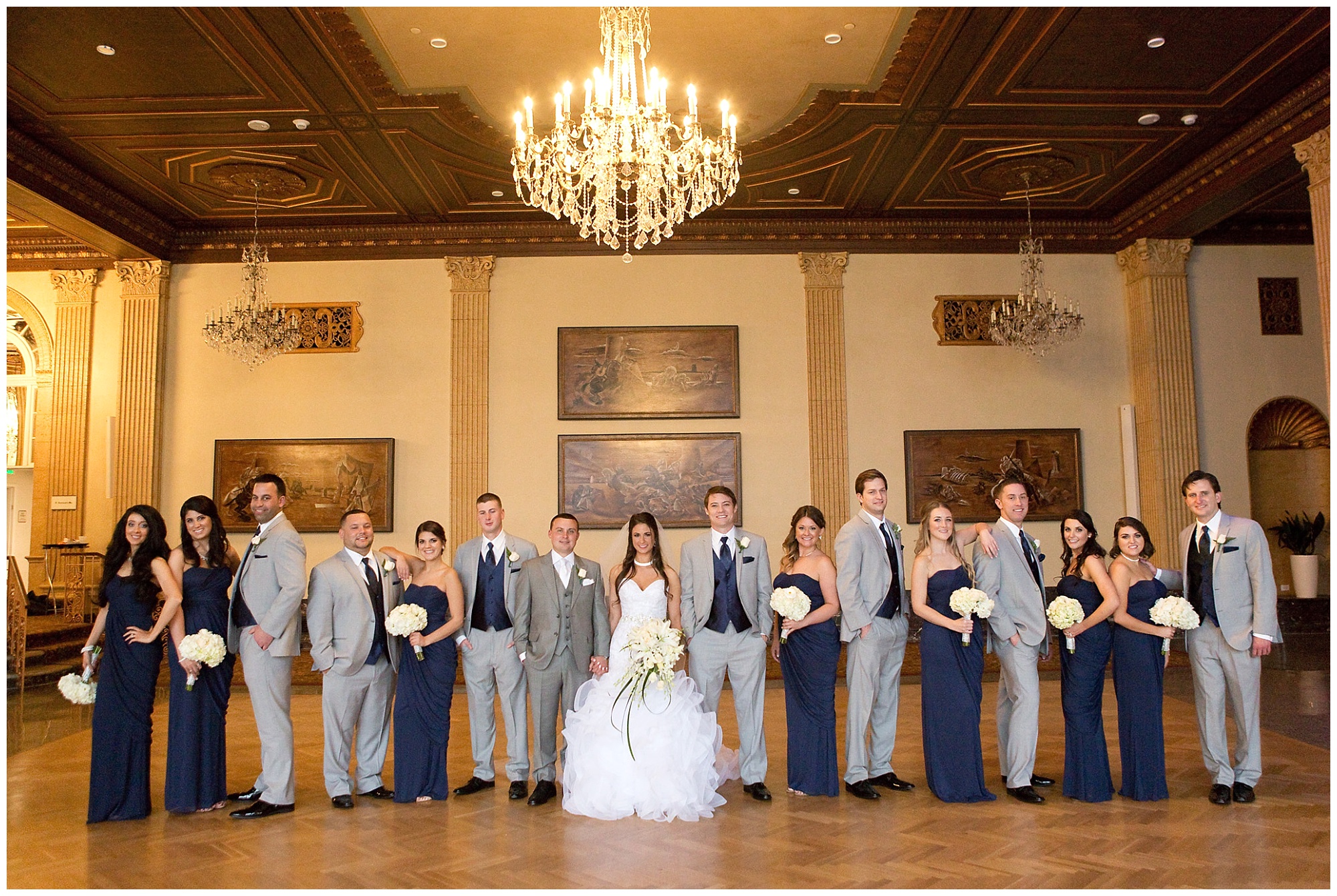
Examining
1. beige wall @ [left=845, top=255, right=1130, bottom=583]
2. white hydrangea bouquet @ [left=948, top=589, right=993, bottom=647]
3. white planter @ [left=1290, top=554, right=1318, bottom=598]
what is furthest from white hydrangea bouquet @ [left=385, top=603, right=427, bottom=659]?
white planter @ [left=1290, top=554, right=1318, bottom=598]

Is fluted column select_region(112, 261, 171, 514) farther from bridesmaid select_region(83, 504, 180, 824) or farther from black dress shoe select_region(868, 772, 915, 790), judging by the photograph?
black dress shoe select_region(868, 772, 915, 790)

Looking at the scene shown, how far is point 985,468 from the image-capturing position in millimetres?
12461

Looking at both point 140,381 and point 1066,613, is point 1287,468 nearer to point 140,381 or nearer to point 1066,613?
point 1066,613

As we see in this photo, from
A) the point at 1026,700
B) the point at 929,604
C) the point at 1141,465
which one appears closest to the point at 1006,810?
the point at 1026,700

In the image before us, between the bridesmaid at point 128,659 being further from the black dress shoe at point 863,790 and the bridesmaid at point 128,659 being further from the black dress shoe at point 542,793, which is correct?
the black dress shoe at point 863,790

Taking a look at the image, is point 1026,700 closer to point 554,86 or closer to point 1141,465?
point 554,86

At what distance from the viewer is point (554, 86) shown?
9359 millimetres

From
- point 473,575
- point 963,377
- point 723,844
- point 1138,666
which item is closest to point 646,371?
point 963,377

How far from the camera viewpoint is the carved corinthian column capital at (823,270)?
1266 cm

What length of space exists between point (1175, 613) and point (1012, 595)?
0.86 meters

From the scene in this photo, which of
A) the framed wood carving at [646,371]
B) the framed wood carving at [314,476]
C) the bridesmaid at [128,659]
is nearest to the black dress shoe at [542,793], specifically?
the bridesmaid at [128,659]

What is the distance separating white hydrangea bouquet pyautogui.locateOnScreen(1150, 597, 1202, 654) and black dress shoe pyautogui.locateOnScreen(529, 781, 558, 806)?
3.59m

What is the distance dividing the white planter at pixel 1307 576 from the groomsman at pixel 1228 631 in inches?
324

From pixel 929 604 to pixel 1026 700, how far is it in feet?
2.53
